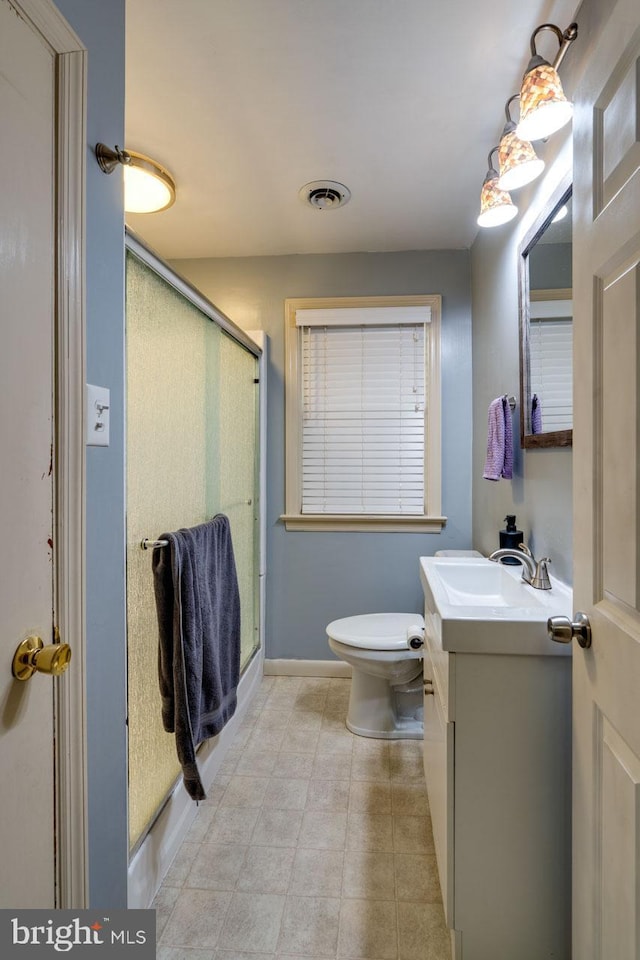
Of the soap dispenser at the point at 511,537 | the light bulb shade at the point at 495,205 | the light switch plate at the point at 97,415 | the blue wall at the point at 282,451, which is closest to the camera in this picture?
the light switch plate at the point at 97,415

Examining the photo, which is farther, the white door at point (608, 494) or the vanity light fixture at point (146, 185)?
the vanity light fixture at point (146, 185)

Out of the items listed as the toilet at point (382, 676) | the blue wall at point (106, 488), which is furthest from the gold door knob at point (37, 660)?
the toilet at point (382, 676)

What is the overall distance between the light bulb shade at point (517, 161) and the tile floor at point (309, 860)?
2034mm

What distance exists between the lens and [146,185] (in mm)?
1883

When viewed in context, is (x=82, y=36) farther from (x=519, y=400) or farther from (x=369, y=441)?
(x=369, y=441)

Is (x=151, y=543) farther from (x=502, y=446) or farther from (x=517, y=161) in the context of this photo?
(x=517, y=161)

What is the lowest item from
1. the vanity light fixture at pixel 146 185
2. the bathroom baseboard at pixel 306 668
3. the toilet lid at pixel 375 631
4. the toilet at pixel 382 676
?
the bathroom baseboard at pixel 306 668

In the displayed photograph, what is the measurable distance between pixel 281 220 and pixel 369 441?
1.20 metres

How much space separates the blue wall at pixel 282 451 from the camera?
2559 mm

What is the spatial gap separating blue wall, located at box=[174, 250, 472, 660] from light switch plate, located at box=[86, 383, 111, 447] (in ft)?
5.69

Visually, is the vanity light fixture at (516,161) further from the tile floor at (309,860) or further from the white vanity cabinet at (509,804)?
the tile floor at (309,860)

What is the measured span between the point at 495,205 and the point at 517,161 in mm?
174

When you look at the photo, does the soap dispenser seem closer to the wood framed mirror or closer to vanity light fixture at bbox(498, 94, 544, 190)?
the wood framed mirror

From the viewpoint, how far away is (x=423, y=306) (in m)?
2.54
